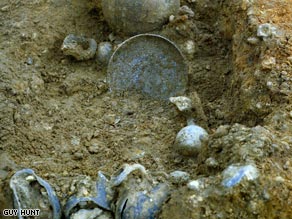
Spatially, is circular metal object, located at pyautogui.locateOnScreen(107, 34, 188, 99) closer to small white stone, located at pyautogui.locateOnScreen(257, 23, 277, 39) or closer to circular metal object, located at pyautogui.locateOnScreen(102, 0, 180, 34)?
circular metal object, located at pyautogui.locateOnScreen(102, 0, 180, 34)

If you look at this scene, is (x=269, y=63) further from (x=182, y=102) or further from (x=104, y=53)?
(x=104, y=53)

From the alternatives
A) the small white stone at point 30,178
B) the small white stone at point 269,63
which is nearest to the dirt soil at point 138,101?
the small white stone at point 269,63

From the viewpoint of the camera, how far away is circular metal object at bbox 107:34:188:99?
404cm

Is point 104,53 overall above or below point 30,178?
below

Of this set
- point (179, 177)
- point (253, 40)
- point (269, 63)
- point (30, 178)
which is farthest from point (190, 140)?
point (30, 178)

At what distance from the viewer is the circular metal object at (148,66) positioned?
13.3 feet

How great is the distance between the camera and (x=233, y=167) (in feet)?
8.79

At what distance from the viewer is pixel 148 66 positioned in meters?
4.09

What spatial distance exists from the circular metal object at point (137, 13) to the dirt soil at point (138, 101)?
0.12m

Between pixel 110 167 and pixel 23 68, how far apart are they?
1174mm

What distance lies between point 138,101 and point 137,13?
665 millimetres

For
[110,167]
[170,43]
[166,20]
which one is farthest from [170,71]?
[110,167]

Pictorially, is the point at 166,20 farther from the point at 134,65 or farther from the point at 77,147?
the point at 77,147

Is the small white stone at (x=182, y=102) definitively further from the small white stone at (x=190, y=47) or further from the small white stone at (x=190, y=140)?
the small white stone at (x=190, y=47)
